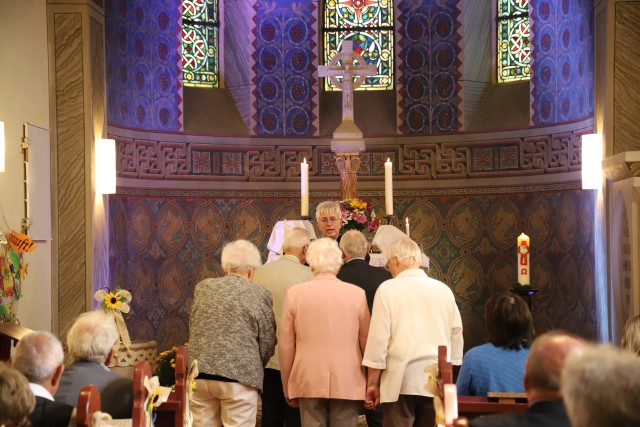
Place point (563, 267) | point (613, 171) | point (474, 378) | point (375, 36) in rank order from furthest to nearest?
point (375, 36)
point (563, 267)
point (613, 171)
point (474, 378)

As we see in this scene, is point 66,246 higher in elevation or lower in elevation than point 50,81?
lower

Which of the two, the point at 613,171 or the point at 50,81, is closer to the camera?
the point at 613,171

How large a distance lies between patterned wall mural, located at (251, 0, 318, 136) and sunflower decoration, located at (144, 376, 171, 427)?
276 inches

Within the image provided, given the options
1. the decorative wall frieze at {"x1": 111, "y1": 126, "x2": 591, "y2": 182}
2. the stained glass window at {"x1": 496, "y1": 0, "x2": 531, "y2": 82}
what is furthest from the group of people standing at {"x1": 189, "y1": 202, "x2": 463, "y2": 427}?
the stained glass window at {"x1": 496, "y1": 0, "x2": 531, "y2": 82}

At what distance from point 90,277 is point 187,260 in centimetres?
207

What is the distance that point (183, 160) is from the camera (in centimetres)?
995

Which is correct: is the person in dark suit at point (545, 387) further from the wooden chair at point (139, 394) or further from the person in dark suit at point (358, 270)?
the person in dark suit at point (358, 270)

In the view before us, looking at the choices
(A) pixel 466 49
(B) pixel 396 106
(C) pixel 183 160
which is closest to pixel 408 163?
(B) pixel 396 106

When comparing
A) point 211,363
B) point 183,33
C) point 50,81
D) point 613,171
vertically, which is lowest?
point 211,363

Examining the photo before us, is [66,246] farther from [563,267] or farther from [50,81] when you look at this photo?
[563,267]

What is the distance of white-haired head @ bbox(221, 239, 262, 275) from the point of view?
499cm

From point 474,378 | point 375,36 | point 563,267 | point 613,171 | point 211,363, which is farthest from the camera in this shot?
point 375,36

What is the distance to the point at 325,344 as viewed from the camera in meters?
4.77

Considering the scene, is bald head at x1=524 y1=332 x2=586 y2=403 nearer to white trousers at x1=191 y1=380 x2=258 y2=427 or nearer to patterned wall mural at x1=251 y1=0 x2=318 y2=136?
white trousers at x1=191 y1=380 x2=258 y2=427
